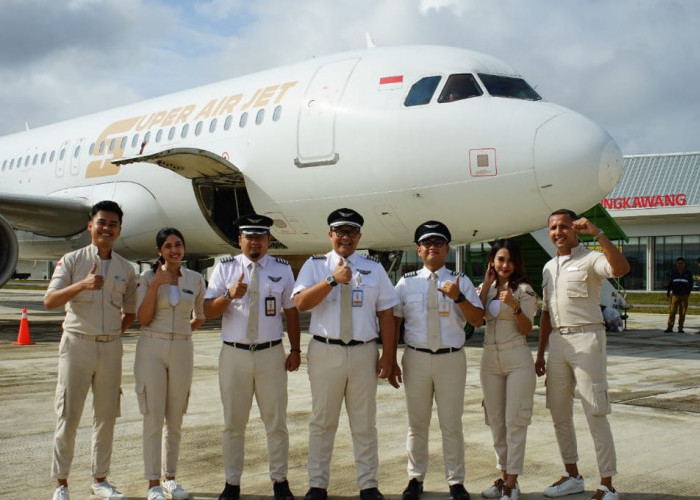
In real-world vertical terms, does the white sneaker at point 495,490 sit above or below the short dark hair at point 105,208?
below

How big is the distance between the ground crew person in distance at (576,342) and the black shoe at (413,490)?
2.49 ft

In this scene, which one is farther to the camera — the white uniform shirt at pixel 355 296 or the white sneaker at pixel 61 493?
the white uniform shirt at pixel 355 296

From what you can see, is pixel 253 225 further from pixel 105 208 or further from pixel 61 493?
pixel 61 493

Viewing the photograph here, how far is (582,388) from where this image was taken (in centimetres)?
451

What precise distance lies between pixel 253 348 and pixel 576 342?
6.40ft

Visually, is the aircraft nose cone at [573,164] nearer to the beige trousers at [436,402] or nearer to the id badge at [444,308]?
the id badge at [444,308]

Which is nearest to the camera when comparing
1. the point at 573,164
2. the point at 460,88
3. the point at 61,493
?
the point at 61,493

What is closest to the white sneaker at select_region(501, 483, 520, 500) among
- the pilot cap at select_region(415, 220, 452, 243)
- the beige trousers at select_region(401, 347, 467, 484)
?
the beige trousers at select_region(401, 347, 467, 484)

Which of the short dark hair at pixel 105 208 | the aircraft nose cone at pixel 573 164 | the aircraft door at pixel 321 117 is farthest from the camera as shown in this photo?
the aircraft door at pixel 321 117

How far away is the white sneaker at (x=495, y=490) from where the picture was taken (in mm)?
4426

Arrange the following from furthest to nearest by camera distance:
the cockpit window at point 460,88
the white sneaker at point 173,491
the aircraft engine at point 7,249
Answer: the aircraft engine at point 7,249 < the cockpit window at point 460,88 < the white sneaker at point 173,491

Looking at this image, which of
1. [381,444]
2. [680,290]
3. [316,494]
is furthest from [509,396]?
[680,290]

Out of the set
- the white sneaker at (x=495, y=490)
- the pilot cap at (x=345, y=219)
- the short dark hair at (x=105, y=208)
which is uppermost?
the short dark hair at (x=105, y=208)

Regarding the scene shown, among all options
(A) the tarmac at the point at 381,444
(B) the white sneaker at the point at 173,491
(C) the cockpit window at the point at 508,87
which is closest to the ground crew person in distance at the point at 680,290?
(A) the tarmac at the point at 381,444
